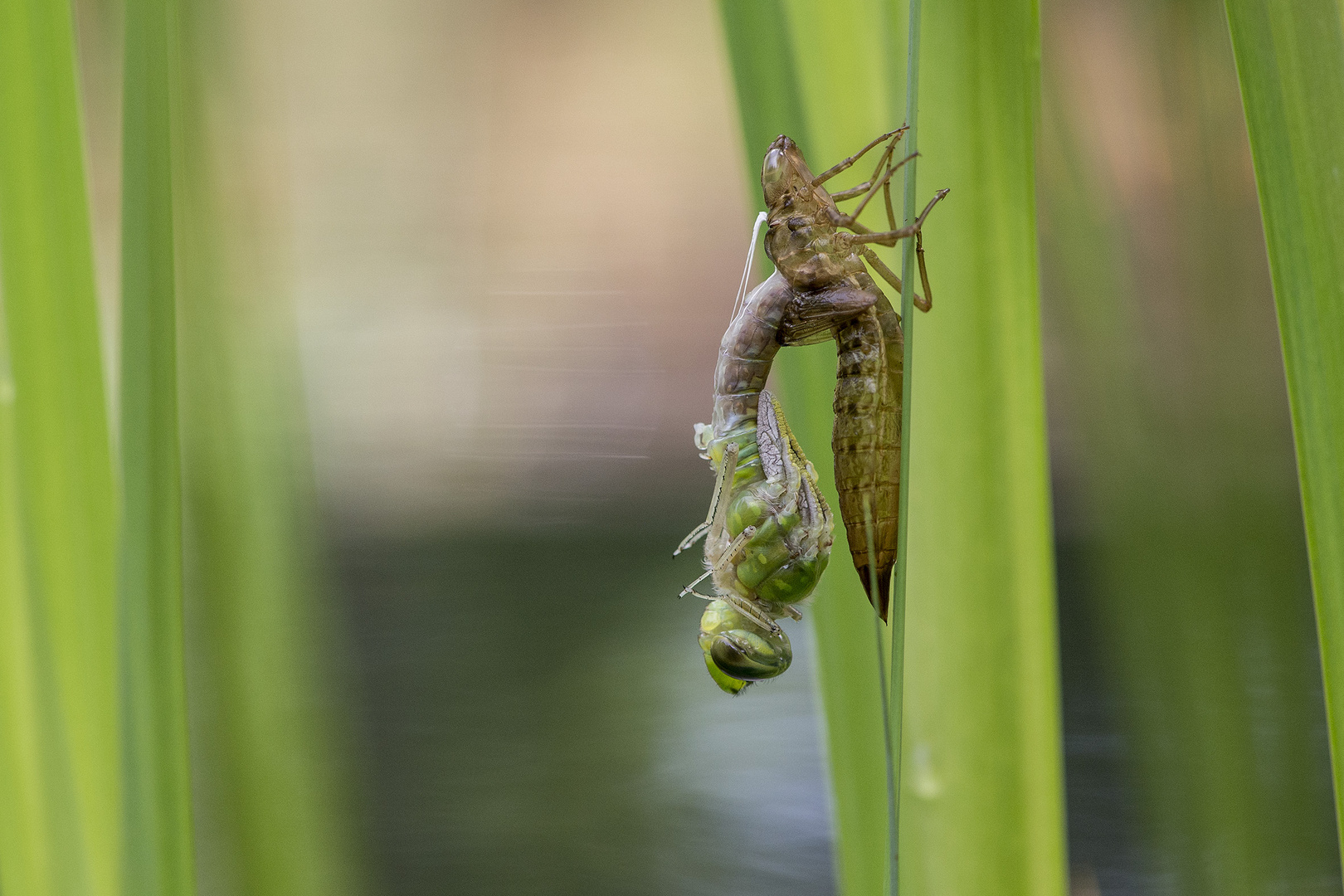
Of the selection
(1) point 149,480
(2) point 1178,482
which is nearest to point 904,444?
(1) point 149,480

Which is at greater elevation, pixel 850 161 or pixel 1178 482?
pixel 850 161

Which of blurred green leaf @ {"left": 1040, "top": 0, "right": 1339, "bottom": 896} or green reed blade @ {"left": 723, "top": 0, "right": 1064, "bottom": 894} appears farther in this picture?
blurred green leaf @ {"left": 1040, "top": 0, "right": 1339, "bottom": 896}

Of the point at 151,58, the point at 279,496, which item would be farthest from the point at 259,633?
the point at 151,58

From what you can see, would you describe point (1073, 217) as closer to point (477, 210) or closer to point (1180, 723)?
point (1180, 723)

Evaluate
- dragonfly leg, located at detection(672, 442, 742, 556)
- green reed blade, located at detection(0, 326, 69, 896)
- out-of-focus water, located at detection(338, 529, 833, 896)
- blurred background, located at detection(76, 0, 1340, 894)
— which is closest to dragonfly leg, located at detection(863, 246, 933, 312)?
dragonfly leg, located at detection(672, 442, 742, 556)

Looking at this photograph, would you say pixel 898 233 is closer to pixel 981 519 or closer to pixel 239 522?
pixel 981 519

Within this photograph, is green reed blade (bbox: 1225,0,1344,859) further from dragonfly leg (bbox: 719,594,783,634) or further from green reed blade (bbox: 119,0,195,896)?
green reed blade (bbox: 119,0,195,896)
